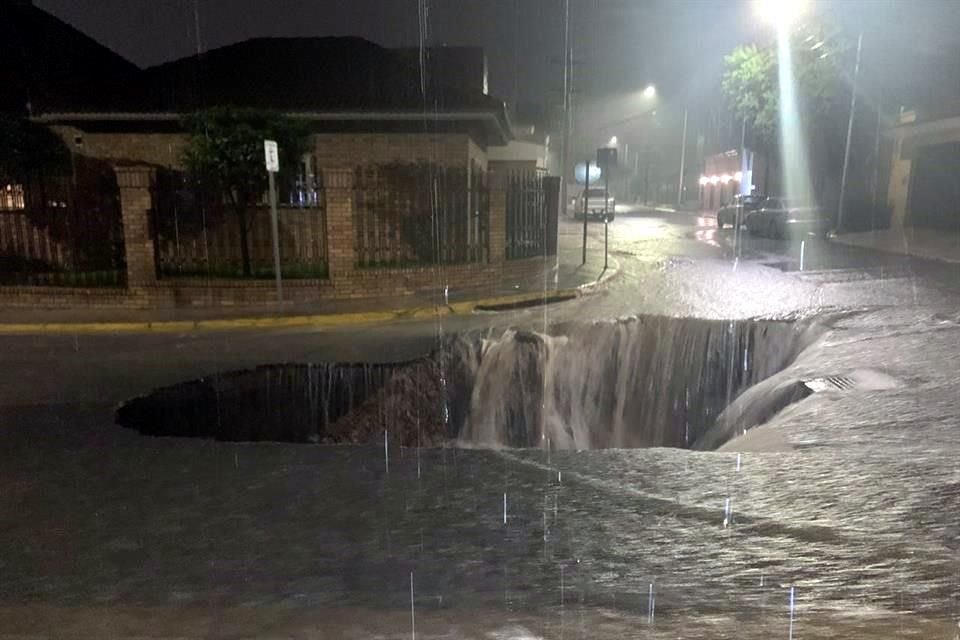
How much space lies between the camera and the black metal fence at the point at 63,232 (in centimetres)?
1463

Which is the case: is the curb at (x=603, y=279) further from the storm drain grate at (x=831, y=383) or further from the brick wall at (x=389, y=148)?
the storm drain grate at (x=831, y=383)

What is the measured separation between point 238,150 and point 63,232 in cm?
399

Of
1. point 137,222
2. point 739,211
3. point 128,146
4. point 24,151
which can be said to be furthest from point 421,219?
point 739,211

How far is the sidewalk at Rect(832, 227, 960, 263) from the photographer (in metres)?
19.3

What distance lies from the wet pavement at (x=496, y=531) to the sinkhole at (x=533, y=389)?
173cm

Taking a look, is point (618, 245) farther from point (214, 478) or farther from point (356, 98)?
point (214, 478)

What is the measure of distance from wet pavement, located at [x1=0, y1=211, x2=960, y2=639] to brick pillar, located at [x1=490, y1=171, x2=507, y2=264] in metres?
9.19

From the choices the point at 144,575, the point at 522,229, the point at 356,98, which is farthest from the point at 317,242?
the point at 144,575

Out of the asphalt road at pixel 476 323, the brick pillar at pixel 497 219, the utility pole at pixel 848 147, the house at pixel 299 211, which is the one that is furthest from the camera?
the utility pole at pixel 848 147

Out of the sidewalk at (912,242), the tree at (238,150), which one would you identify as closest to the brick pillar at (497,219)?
the tree at (238,150)

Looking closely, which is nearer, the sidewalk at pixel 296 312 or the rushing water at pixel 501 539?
the rushing water at pixel 501 539

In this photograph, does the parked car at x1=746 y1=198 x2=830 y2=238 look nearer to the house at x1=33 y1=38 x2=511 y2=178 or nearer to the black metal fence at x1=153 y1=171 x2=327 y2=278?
the house at x1=33 y1=38 x2=511 y2=178

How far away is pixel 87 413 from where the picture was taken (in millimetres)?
6996

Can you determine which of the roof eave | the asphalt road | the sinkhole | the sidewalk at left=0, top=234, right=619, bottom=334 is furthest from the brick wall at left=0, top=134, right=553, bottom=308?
the sinkhole
